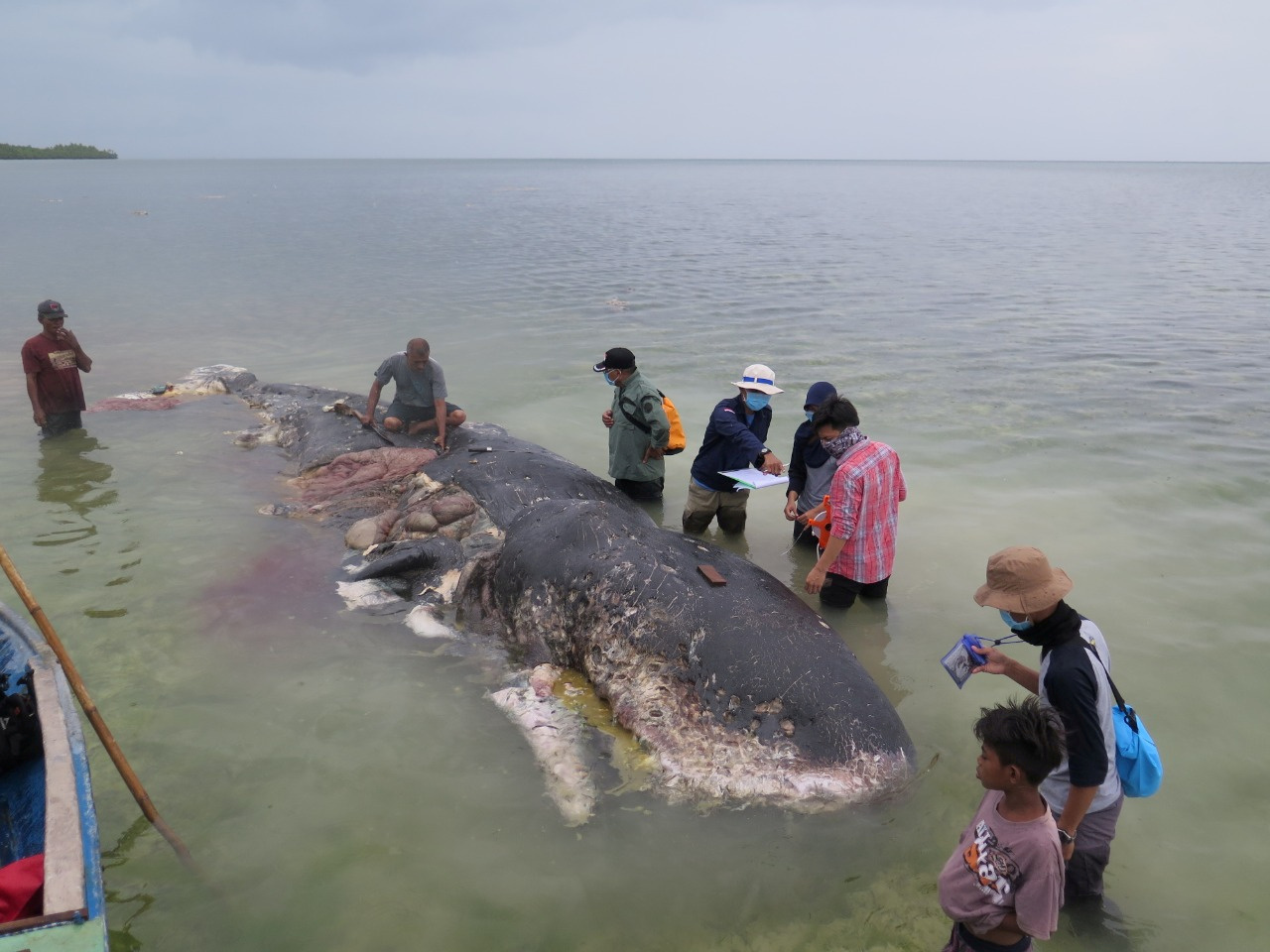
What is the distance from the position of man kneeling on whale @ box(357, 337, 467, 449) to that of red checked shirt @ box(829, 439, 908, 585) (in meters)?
5.10

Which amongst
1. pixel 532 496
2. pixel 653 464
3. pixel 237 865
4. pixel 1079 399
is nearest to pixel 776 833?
pixel 237 865

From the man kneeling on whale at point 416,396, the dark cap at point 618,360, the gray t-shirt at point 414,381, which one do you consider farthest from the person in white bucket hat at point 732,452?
the gray t-shirt at point 414,381

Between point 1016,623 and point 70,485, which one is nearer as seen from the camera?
point 1016,623

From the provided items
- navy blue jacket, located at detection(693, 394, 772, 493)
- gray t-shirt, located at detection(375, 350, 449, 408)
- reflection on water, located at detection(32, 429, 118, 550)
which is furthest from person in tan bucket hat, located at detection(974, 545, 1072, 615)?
reflection on water, located at detection(32, 429, 118, 550)

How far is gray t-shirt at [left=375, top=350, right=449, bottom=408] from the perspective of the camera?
9742mm

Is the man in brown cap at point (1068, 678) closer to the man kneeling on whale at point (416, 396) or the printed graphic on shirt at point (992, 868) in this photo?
the printed graphic on shirt at point (992, 868)

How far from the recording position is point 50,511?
9539 millimetres

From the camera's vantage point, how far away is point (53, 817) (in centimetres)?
356

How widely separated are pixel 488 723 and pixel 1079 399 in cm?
1176

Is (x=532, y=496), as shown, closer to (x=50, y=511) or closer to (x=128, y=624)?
(x=128, y=624)

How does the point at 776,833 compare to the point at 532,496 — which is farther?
the point at 532,496

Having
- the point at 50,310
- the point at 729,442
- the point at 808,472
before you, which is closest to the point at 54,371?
the point at 50,310

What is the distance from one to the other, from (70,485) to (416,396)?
14.6ft

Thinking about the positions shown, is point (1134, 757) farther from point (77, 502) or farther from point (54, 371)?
point (54, 371)
